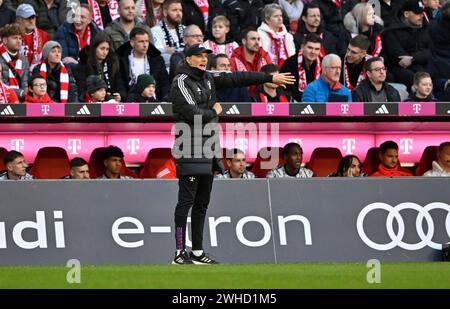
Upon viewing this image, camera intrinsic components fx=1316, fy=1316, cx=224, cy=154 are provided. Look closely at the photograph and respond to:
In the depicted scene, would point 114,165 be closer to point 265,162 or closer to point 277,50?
point 265,162

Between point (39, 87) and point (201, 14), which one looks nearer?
point (39, 87)

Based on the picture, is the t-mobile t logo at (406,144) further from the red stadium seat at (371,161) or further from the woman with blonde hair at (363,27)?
the woman with blonde hair at (363,27)

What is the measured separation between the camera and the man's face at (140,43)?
17808 mm

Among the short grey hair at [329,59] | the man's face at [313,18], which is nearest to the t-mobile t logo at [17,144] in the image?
the short grey hair at [329,59]

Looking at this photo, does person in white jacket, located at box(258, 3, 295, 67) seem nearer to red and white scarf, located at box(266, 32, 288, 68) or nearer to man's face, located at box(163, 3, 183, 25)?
red and white scarf, located at box(266, 32, 288, 68)

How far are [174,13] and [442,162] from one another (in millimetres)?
4646

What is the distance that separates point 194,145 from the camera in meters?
13.2

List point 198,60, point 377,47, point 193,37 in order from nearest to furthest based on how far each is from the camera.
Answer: point 198,60
point 193,37
point 377,47

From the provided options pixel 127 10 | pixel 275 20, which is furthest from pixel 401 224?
pixel 127 10

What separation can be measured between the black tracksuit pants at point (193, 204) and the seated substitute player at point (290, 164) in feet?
10.7

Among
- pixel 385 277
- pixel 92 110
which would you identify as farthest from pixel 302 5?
pixel 385 277
